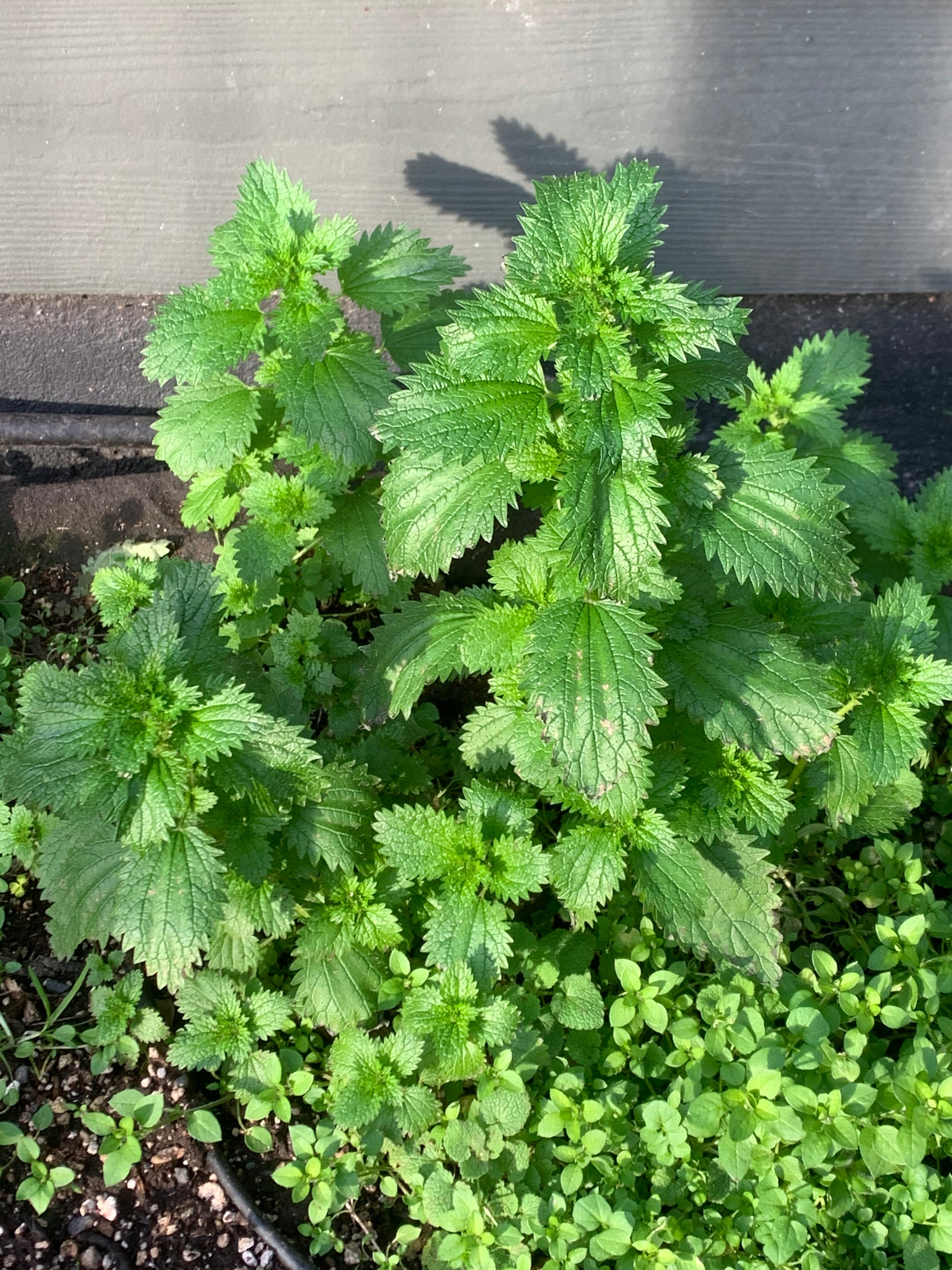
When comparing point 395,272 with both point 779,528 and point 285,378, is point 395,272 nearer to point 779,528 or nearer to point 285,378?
point 285,378

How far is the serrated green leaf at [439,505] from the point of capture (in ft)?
6.20

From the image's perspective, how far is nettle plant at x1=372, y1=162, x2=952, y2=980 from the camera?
69.5 inches

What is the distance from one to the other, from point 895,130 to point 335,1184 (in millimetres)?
3411

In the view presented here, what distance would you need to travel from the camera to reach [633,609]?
1869 mm

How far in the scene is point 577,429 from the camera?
1.71m

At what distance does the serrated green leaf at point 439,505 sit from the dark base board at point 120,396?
1461 mm

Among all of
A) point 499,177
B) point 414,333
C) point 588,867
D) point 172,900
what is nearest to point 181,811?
point 172,900

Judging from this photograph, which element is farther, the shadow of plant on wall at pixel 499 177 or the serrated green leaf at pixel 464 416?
the shadow of plant on wall at pixel 499 177

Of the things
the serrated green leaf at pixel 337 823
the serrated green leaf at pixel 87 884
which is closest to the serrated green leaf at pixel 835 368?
the serrated green leaf at pixel 337 823

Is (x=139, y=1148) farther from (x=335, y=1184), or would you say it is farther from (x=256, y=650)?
(x=256, y=650)

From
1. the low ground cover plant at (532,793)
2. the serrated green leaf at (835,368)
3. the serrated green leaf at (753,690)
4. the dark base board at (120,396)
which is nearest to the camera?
the low ground cover plant at (532,793)

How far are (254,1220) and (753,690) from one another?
1580 mm

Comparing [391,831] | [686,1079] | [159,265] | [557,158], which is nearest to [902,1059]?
[686,1079]

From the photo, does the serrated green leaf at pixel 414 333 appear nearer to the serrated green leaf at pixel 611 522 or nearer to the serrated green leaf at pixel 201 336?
the serrated green leaf at pixel 201 336
